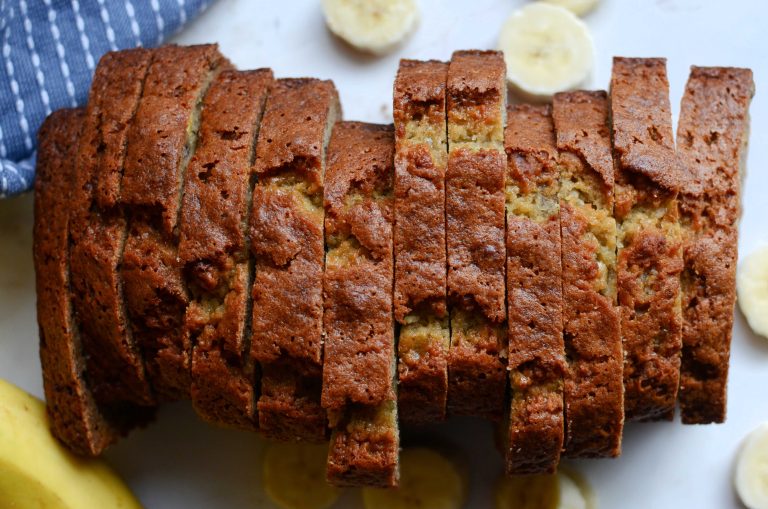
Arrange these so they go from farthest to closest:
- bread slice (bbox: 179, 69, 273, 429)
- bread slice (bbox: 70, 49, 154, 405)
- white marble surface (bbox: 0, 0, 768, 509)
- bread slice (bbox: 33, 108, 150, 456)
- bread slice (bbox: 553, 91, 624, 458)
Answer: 1. white marble surface (bbox: 0, 0, 768, 509)
2. bread slice (bbox: 33, 108, 150, 456)
3. bread slice (bbox: 70, 49, 154, 405)
4. bread slice (bbox: 179, 69, 273, 429)
5. bread slice (bbox: 553, 91, 624, 458)

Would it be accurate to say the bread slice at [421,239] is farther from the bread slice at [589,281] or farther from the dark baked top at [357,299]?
the bread slice at [589,281]

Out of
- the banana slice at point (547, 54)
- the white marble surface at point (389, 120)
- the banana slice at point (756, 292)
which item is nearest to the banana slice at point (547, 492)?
the white marble surface at point (389, 120)

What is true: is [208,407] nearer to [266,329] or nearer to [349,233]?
[266,329]

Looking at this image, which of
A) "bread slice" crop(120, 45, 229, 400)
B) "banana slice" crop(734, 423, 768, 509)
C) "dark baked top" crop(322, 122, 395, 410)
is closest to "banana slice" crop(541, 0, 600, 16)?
"dark baked top" crop(322, 122, 395, 410)

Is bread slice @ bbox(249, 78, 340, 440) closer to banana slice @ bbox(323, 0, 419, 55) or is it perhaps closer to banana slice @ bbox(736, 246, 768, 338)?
banana slice @ bbox(323, 0, 419, 55)

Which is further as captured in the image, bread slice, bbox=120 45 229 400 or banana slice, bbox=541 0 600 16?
banana slice, bbox=541 0 600 16

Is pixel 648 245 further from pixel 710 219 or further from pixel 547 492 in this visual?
pixel 547 492

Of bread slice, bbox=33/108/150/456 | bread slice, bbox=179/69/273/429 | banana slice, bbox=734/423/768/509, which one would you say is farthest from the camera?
banana slice, bbox=734/423/768/509
